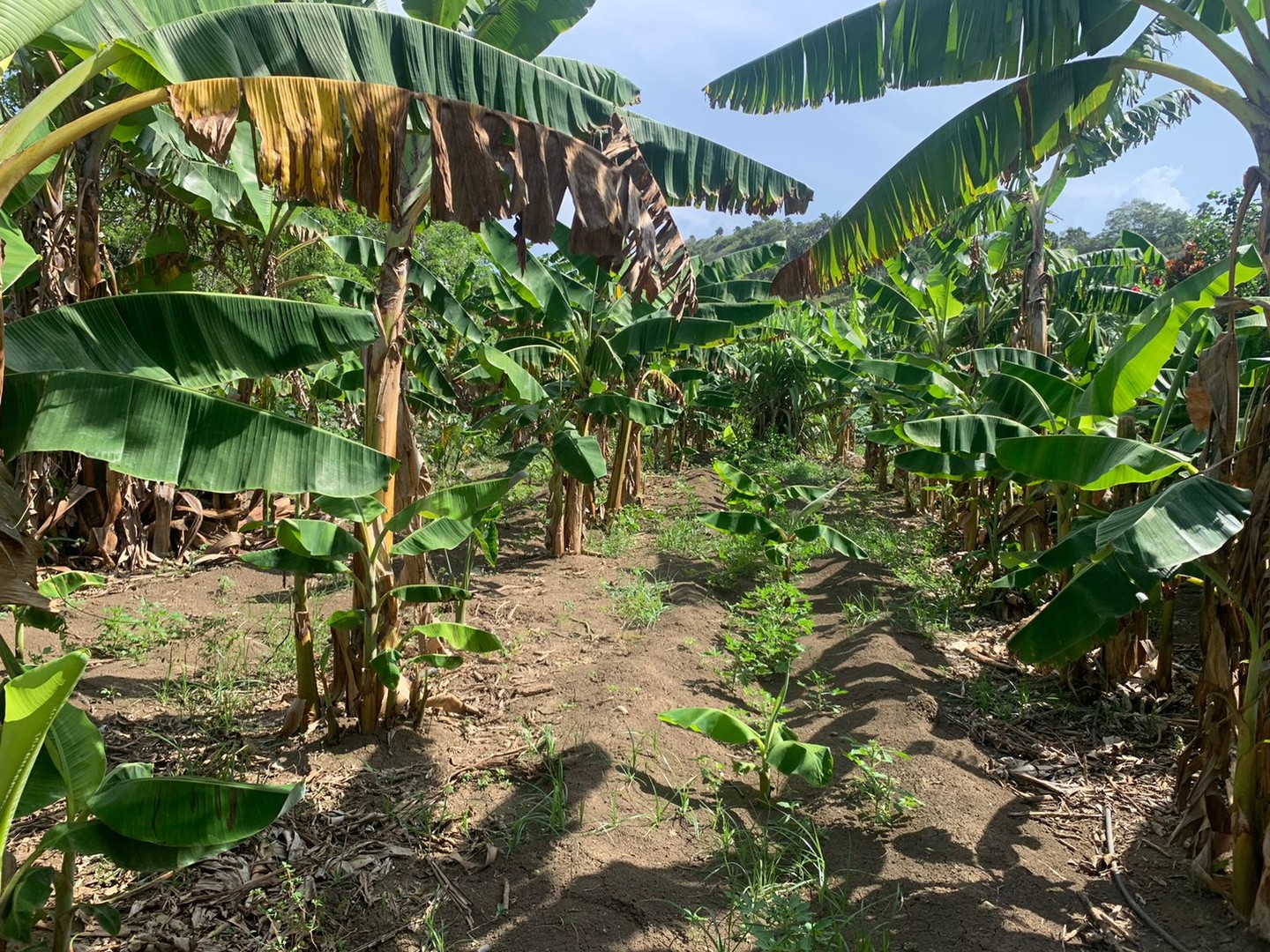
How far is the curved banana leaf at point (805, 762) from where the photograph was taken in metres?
3.23

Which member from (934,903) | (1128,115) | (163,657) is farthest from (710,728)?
(1128,115)

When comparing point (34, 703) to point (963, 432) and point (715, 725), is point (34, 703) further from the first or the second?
point (963, 432)

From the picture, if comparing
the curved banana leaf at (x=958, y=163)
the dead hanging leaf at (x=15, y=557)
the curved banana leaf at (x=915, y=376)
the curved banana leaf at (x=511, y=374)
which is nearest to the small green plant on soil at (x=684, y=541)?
the curved banana leaf at (x=511, y=374)

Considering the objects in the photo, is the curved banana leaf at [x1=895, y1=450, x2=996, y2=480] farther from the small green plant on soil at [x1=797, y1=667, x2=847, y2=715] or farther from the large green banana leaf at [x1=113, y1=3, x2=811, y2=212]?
the large green banana leaf at [x1=113, y1=3, x2=811, y2=212]

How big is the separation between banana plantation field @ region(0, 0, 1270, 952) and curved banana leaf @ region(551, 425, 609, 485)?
0.04 metres

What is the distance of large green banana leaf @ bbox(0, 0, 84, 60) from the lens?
8.25ft

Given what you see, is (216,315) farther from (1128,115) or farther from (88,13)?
(1128,115)

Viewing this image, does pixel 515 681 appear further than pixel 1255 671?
Yes

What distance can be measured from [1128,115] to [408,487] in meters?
11.9

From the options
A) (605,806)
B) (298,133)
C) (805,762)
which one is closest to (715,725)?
(805,762)

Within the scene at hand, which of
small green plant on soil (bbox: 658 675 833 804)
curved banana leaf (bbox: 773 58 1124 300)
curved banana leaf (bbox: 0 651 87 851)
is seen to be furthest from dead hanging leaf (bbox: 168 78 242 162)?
curved banana leaf (bbox: 773 58 1124 300)

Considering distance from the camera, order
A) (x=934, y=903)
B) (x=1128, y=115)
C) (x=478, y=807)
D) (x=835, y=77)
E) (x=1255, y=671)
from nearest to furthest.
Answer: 1. (x=1255, y=671)
2. (x=934, y=903)
3. (x=478, y=807)
4. (x=835, y=77)
5. (x=1128, y=115)

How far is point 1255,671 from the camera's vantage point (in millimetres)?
2783

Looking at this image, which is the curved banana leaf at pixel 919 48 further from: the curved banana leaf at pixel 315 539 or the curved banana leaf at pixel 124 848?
the curved banana leaf at pixel 124 848
